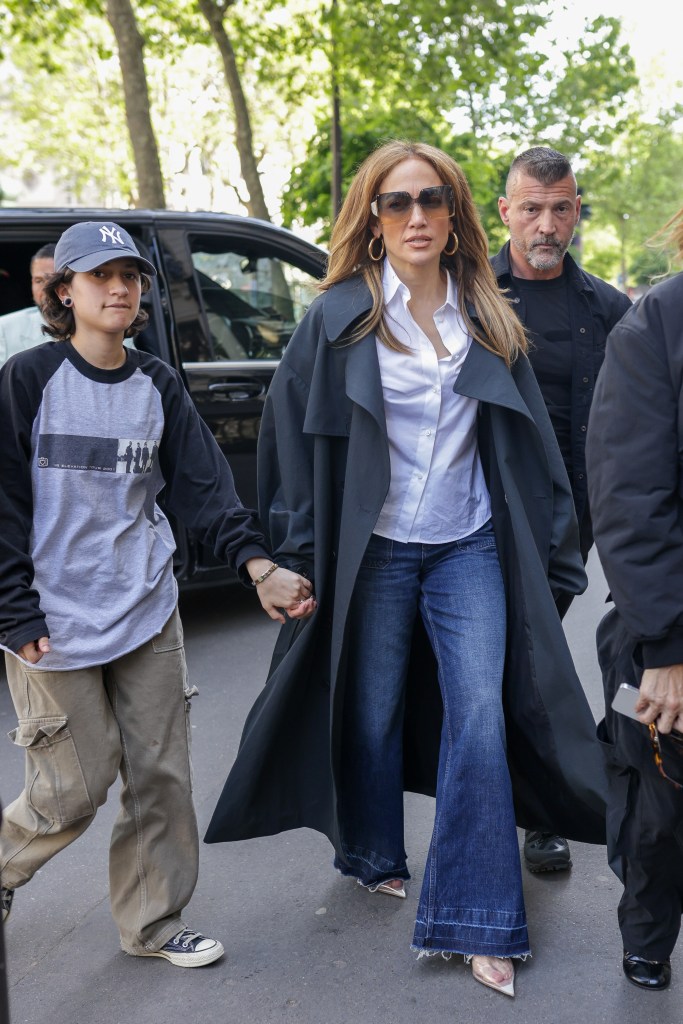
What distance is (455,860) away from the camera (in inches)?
119

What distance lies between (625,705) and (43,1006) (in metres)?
1.64

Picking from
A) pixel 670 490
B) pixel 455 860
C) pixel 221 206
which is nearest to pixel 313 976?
pixel 455 860

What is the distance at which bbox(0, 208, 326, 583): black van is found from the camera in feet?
20.2

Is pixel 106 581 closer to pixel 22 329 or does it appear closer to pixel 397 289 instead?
pixel 397 289

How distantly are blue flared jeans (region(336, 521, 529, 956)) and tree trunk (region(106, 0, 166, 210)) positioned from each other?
12.1 metres

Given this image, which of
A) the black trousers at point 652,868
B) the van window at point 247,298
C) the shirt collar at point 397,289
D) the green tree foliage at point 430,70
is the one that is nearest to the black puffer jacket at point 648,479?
the black trousers at point 652,868

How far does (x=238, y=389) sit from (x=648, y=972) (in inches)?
163

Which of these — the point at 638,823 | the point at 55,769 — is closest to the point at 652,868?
the point at 638,823

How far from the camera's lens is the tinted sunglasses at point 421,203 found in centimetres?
321

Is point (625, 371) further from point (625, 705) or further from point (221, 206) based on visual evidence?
point (221, 206)

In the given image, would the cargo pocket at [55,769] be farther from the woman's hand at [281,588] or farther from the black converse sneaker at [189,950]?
the woman's hand at [281,588]

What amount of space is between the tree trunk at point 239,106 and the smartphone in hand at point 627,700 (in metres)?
14.7

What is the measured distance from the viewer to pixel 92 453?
2980 millimetres

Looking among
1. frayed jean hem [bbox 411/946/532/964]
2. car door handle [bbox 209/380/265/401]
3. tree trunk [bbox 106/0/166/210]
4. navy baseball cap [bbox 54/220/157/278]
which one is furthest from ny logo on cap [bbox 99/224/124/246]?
tree trunk [bbox 106/0/166/210]
